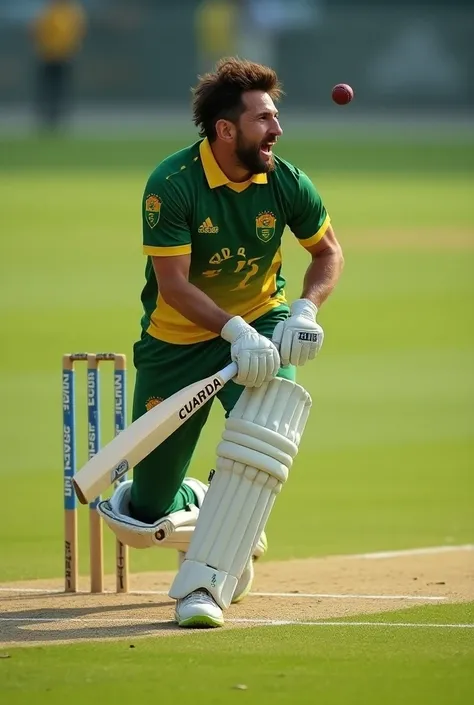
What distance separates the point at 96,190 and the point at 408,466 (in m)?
12.6

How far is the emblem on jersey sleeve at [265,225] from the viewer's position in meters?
5.45

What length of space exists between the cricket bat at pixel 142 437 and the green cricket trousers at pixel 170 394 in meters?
0.18

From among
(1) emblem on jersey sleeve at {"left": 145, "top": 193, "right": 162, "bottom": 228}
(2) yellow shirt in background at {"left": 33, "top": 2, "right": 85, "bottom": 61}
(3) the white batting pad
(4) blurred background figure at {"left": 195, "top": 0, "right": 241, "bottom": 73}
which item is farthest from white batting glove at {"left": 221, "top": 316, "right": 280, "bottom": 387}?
(4) blurred background figure at {"left": 195, "top": 0, "right": 241, "bottom": 73}

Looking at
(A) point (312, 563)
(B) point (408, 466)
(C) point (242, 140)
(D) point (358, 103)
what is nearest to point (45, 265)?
(B) point (408, 466)

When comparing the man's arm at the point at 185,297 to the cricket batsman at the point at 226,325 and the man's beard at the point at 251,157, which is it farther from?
the man's beard at the point at 251,157

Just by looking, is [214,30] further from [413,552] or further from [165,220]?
[165,220]

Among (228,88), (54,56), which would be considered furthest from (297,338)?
(54,56)

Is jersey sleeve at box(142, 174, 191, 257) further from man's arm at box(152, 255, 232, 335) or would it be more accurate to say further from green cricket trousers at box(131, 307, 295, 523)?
green cricket trousers at box(131, 307, 295, 523)

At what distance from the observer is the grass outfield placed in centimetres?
457

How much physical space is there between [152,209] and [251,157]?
38cm

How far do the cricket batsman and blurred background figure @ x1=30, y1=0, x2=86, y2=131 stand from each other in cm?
2492

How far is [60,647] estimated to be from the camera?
4875 mm

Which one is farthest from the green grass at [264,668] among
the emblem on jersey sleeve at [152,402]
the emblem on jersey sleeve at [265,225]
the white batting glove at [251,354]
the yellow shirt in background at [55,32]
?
the yellow shirt in background at [55,32]

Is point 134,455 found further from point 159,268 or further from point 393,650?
point 393,650
